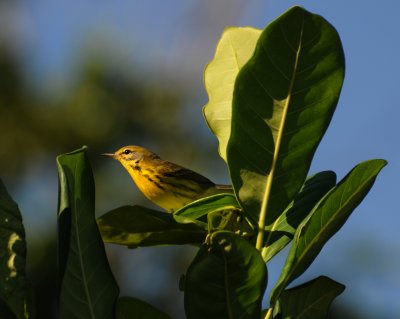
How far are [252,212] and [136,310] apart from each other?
0.80ft

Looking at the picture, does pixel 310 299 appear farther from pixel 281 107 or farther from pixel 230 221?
pixel 281 107

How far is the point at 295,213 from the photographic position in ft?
5.00

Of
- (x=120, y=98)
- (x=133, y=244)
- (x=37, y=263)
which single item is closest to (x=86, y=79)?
(x=120, y=98)

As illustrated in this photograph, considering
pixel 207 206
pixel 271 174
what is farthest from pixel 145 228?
pixel 271 174

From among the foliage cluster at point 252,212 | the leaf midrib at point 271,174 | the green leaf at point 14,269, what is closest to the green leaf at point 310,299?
the foliage cluster at point 252,212

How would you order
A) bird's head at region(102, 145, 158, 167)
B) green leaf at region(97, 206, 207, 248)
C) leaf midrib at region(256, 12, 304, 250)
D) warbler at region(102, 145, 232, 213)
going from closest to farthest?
leaf midrib at region(256, 12, 304, 250) → green leaf at region(97, 206, 207, 248) → warbler at region(102, 145, 232, 213) → bird's head at region(102, 145, 158, 167)

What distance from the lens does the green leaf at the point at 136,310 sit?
1.33 metres

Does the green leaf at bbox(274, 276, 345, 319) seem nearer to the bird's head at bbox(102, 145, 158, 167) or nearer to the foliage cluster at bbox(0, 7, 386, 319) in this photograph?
the foliage cluster at bbox(0, 7, 386, 319)

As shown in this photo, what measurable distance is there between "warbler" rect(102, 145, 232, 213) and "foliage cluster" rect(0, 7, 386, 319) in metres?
1.89

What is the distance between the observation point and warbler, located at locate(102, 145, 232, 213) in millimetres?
3736

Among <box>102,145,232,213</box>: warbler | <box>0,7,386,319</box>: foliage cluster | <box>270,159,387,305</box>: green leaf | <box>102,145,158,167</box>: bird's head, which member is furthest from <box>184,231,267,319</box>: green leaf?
<box>102,145,158,167</box>: bird's head

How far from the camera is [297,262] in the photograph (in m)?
1.31

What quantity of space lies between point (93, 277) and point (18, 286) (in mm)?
111

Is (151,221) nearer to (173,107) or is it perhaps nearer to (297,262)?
(297,262)
